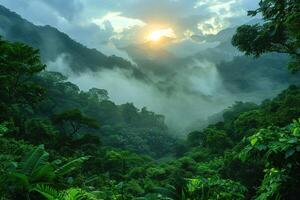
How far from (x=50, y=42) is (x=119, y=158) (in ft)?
413

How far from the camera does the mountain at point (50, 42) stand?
13926 cm

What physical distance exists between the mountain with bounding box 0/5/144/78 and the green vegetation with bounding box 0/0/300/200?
83798mm

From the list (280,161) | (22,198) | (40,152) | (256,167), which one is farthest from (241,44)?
(280,161)

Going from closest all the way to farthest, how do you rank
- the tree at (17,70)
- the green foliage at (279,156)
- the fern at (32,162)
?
1. the green foliage at (279,156)
2. the fern at (32,162)
3. the tree at (17,70)

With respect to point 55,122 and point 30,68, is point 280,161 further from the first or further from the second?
point 55,122

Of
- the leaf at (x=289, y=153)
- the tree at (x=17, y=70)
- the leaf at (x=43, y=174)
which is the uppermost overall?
the tree at (x=17, y=70)

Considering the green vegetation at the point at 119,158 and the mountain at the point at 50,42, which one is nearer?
the green vegetation at the point at 119,158

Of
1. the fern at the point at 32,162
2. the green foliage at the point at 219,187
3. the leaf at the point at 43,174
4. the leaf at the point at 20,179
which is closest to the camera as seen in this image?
the green foliage at the point at 219,187

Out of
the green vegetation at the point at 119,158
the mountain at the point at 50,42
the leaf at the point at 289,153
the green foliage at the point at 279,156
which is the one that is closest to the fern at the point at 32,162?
the green vegetation at the point at 119,158

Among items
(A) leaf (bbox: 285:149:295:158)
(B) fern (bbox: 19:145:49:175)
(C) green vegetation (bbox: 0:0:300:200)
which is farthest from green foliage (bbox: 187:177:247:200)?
(B) fern (bbox: 19:145:49:175)

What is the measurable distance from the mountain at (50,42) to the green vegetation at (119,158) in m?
83.8

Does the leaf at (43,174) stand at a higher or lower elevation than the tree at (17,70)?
lower

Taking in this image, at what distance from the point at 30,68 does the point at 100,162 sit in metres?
9.55

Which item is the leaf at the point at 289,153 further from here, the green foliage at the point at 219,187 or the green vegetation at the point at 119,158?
the green foliage at the point at 219,187
